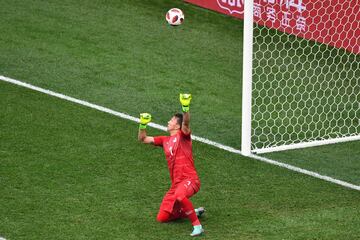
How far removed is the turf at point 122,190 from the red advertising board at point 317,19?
3.46 meters

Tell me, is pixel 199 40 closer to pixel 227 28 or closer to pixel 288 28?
pixel 227 28

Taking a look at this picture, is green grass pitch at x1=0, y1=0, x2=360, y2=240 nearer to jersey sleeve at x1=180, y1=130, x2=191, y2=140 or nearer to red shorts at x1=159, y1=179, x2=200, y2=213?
red shorts at x1=159, y1=179, x2=200, y2=213

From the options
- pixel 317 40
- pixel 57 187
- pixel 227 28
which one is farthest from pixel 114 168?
pixel 227 28

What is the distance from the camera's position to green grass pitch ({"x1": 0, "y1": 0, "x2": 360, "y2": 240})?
11.8 m

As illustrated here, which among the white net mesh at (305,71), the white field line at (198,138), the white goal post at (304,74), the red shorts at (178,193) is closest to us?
the red shorts at (178,193)

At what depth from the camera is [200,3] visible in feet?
66.9

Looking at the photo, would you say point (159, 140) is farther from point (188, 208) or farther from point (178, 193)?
point (188, 208)

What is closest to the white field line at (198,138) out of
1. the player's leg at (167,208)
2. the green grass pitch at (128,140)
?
the green grass pitch at (128,140)

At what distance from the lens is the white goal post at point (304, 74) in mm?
14922

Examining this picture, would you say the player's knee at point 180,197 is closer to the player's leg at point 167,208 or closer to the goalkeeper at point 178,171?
the goalkeeper at point 178,171

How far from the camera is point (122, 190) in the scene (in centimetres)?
1269

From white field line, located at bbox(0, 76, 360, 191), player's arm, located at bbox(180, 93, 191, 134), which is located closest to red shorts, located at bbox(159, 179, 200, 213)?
player's arm, located at bbox(180, 93, 191, 134)

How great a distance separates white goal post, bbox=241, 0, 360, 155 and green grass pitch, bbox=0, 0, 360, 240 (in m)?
0.43

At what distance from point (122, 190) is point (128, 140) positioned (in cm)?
177
